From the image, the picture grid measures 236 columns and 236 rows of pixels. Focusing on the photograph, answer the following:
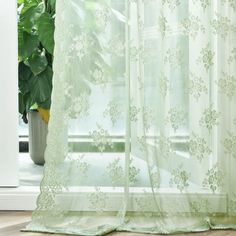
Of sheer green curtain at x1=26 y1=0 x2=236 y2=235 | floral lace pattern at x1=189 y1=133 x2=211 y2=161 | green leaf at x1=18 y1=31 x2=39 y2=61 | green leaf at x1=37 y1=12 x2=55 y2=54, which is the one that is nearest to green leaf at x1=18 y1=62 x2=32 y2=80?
green leaf at x1=18 y1=31 x2=39 y2=61

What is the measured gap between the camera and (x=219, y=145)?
1928mm

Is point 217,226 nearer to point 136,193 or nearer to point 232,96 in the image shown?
point 136,193

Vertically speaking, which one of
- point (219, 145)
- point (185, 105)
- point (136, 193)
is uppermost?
point (185, 105)

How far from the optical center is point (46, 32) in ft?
7.11

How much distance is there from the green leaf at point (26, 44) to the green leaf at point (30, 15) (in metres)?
0.03

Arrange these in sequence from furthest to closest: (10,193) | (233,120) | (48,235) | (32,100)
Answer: (32,100) → (10,193) → (233,120) → (48,235)

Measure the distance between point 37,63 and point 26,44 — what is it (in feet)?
0.35

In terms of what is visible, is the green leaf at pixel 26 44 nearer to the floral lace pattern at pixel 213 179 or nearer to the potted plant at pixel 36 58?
the potted plant at pixel 36 58

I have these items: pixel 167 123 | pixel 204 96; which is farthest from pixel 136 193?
pixel 204 96

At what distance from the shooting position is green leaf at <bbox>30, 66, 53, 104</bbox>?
230cm

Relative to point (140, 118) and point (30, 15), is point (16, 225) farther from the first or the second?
point (30, 15)

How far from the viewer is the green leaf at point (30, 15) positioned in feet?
7.38

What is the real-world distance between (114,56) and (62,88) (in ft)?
0.75

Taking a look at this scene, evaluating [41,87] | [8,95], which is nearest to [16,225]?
[8,95]
